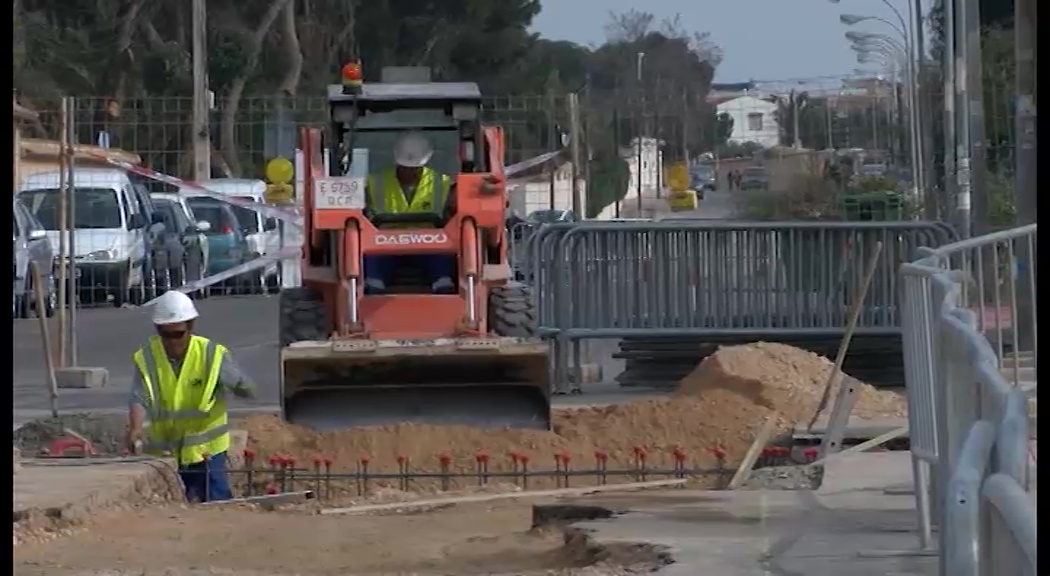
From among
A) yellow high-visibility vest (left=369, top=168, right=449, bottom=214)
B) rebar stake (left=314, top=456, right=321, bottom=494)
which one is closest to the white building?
yellow high-visibility vest (left=369, top=168, right=449, bottom=214)

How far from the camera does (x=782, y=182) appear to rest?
33594mm

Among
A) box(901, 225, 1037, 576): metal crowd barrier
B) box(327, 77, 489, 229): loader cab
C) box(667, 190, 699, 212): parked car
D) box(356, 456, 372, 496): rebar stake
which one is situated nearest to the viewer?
box(901, 225, 1037, 576): metal crowd barrier

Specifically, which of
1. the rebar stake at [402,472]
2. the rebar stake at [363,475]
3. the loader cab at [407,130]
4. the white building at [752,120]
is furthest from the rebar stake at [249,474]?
the white building at [752,120]

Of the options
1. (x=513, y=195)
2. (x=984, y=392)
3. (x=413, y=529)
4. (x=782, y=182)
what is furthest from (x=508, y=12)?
(x=984, y=392)

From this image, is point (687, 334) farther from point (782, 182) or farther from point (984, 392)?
point (782, 182)

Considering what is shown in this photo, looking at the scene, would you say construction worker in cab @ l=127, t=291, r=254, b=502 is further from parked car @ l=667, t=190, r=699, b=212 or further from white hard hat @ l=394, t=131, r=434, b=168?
parked car @ l=667, t=190, r=699, b=212

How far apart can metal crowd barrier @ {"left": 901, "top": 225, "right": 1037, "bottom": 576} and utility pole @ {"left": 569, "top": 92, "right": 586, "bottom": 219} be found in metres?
10.4

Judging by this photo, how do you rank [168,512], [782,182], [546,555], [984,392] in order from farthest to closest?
[782,182], [168,512], [546,555], [984,392]

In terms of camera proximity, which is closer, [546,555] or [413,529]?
[546,555]

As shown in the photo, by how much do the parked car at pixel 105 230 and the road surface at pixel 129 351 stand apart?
33cm

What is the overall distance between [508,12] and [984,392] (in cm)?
4732

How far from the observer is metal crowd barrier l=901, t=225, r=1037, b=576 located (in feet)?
13.4

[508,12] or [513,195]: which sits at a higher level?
[508,12]

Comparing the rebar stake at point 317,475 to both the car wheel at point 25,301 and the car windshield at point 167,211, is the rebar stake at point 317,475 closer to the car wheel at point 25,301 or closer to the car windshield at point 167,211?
the car wheel at point 25,301
